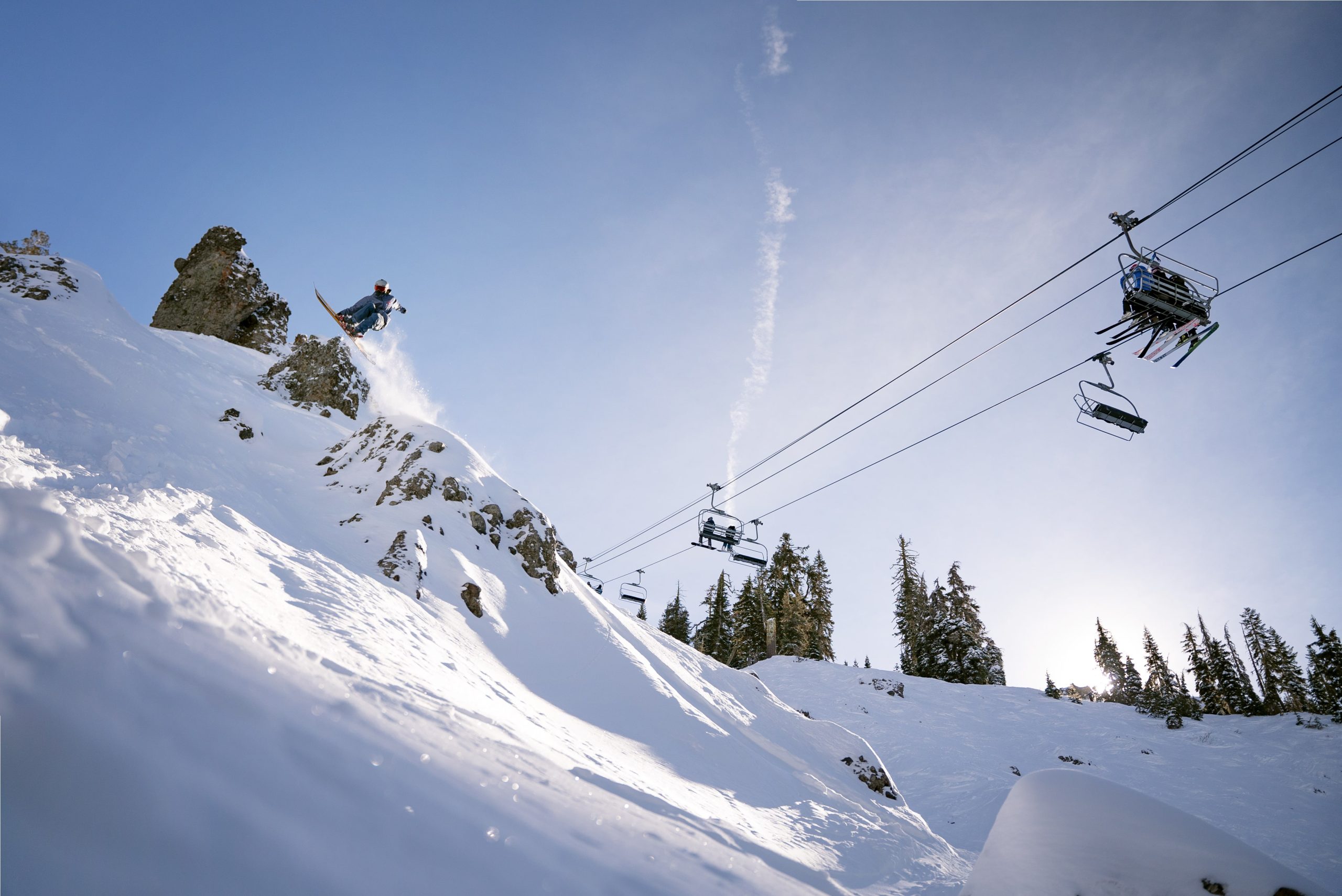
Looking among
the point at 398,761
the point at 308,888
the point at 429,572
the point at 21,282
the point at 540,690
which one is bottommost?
the point at 308,888

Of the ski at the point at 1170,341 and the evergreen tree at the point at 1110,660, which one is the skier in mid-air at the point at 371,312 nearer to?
the ski at the point at 1170,341

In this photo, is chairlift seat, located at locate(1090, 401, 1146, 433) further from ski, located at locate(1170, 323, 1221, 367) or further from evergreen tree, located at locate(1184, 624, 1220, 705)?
evergreen tree, located at locate(1184, 624, 1220, 705)

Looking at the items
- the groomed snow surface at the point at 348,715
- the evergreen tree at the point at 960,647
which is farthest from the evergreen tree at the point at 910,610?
the groomed snow surface at the point at 348,715

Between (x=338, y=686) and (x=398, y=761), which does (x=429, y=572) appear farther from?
(x=398, y=761)

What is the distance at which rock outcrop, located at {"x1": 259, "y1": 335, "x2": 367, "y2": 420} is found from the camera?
28.2 m

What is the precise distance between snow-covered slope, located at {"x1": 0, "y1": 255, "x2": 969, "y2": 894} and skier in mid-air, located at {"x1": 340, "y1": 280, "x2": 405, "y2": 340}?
351cm

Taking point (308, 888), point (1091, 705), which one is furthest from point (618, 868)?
point (1091, 705)

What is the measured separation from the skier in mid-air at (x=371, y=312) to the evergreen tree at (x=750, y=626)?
31.8m

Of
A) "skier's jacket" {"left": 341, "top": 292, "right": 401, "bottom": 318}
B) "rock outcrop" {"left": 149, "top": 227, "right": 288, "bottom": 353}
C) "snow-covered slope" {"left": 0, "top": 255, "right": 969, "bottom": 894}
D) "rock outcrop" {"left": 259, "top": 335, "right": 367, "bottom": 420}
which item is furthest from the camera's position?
"rock outcrop" {"left": 149, "top": 227, "right": 288, "bottom": 353}

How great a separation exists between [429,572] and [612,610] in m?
6.83

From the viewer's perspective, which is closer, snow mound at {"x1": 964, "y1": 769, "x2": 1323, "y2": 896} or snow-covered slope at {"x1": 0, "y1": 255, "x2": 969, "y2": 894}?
snow-covered slope at {"x1": 0, "y1": 255, "x2": 969, "y2": 894}

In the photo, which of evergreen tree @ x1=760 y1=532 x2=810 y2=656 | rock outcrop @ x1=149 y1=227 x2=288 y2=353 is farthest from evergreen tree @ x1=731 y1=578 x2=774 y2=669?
rock outcrop @ x1=149 y1=227 x2=288 y2=353

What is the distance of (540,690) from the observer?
11266 mm

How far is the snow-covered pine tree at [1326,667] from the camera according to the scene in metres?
37.6
